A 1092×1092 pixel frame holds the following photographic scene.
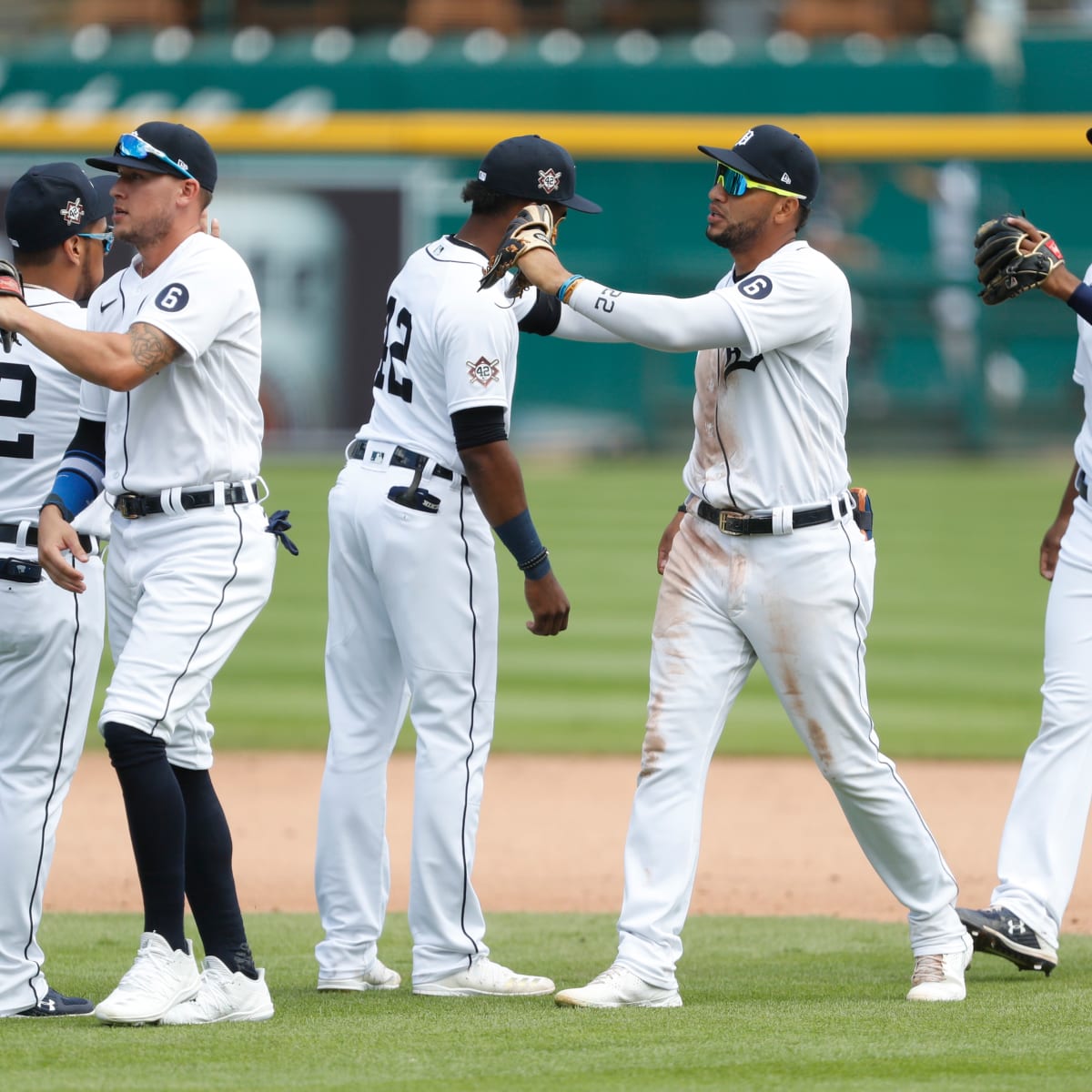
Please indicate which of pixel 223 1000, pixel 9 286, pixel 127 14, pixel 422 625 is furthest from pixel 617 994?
pixel 127 14

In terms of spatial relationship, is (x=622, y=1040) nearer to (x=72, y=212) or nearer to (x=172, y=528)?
(x=172, y=528)

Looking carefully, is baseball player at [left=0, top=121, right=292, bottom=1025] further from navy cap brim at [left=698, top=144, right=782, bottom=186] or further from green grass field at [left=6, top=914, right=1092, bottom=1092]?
navy cap brim at [left=698, top=144, right=782, bottom=186]

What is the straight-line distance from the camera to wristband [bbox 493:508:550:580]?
14.9 feet

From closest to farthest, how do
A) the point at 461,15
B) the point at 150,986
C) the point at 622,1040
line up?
the point at 622,1040 < the point at 150,986 < the point at 461,15

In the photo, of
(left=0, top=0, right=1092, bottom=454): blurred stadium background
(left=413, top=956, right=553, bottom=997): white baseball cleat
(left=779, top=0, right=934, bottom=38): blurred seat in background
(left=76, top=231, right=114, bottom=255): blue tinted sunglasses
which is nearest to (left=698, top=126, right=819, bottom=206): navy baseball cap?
(left=76, top=231, right=114, bottom=255): blue tinted sunglasses

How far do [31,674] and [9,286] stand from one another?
91 cm

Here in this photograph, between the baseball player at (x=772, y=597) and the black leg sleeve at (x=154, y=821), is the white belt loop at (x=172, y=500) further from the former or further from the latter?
the baseball player at (x=772, y=597)

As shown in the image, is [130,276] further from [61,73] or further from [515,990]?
[61,73]

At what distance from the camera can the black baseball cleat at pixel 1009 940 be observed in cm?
470

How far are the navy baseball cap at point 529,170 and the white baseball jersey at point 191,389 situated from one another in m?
0.70

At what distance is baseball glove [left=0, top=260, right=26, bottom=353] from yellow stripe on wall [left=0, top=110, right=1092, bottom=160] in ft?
63.3

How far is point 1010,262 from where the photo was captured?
462 centimetres

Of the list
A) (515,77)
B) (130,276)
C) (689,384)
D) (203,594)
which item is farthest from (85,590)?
(515,77)

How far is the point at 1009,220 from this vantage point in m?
4.68
